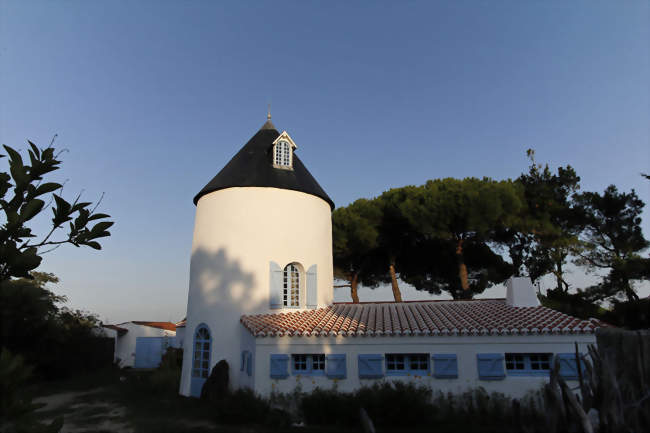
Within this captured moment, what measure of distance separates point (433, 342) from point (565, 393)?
32.3 feet

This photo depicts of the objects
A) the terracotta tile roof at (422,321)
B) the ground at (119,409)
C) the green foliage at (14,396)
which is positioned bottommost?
the ground at (119,409)

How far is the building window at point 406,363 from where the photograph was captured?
12.5 meters

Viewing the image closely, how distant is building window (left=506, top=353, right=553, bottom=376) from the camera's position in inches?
477

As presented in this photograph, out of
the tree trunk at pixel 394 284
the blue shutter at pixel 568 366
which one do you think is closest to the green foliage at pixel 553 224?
the tree trunk at pixel 394 284

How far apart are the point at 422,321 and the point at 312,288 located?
491cm

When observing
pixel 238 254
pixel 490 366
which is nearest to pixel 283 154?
pixel 238 254

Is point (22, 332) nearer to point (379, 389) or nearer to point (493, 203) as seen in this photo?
point (379, 389)

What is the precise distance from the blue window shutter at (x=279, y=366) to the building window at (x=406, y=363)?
10.4 ft

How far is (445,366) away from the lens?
12.2m

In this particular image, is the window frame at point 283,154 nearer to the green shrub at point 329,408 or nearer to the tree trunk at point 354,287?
the green shrub at point 329,408

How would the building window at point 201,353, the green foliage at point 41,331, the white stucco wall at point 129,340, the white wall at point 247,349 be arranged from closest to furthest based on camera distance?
the white wall at point 247,349 < the building window at point 201,353 < the green foliage at point 41,331 < the white stucco wall at point 129,340

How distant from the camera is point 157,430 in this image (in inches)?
433

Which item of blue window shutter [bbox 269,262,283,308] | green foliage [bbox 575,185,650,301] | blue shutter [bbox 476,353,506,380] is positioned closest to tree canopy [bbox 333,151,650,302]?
green foliage [bbox 575,185,650,301]

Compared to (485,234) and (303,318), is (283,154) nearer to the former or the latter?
(303,318)
